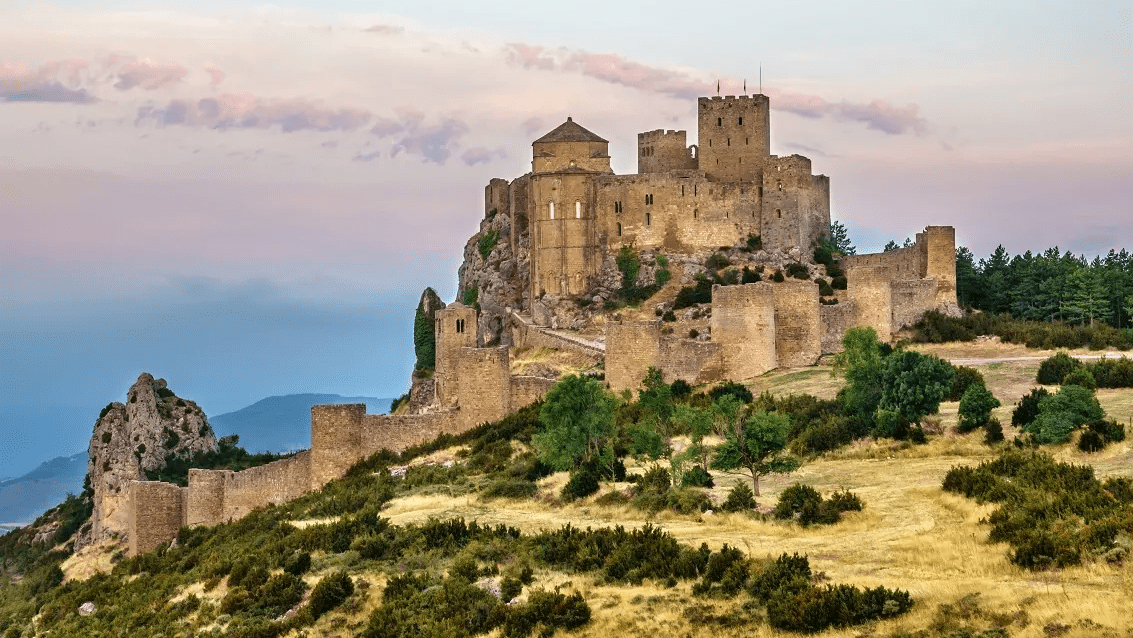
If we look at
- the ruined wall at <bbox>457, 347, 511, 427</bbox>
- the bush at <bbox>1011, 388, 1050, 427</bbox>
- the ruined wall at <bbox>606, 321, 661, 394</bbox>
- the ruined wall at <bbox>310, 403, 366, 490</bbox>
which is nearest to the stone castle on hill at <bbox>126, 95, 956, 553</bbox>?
the ruined wall at <bbox>606, 321, 661, 394</bbox>

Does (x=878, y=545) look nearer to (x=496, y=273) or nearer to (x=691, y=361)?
(x=691, y=361)

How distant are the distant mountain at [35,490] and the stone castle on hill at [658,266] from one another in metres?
71.0

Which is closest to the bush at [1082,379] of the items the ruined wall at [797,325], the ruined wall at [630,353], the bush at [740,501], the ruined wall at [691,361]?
the ruined wall at [797,325]

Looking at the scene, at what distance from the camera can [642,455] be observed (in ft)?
107

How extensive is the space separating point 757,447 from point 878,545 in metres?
6.71

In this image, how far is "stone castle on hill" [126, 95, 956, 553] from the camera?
3953cm

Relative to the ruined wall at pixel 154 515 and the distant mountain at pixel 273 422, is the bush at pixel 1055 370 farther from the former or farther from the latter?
Result: the distant mountain at pixel 273 422

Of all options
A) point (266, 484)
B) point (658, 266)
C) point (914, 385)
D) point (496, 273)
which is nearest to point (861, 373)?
point (914, 385)

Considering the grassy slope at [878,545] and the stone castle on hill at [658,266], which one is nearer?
the grassy slope at [878,545]

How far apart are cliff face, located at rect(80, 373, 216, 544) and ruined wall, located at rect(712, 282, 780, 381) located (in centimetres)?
2124

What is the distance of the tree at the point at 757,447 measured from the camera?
27.8m

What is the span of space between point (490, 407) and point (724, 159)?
2659 cm

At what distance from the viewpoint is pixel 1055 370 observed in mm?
35750

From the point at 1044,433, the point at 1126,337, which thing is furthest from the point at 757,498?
the point at 1126,337
